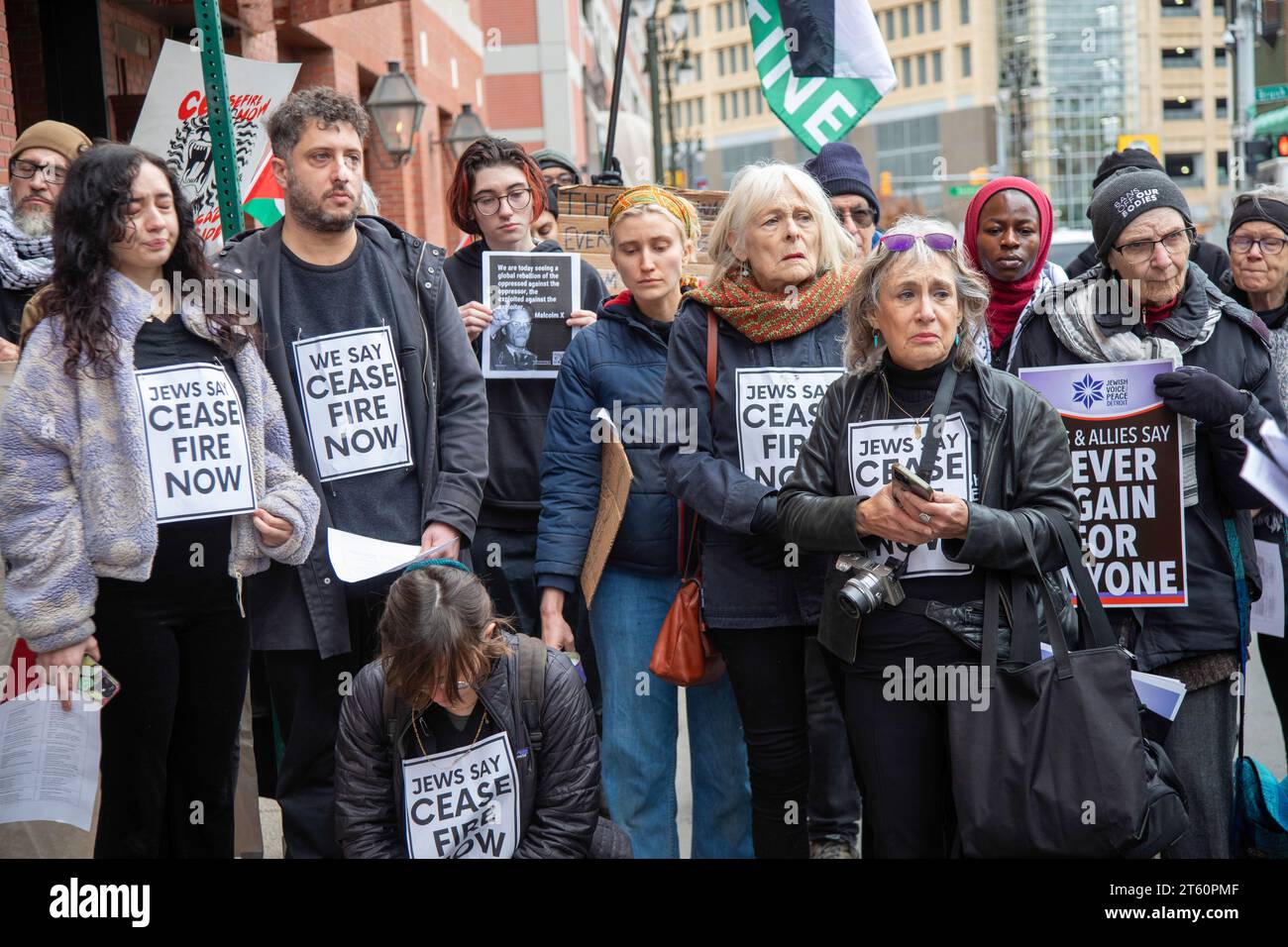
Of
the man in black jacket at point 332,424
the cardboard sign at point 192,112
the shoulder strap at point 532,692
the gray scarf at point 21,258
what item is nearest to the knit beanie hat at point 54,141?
the gray scarf at point 21,258

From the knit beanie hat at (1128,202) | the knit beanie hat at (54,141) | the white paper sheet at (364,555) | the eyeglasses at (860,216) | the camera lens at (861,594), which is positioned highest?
the knit beanie hat at (54,141)

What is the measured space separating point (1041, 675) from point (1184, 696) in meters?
1.02

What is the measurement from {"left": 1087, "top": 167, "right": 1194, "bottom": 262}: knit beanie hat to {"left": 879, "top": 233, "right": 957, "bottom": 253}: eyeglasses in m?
0.76

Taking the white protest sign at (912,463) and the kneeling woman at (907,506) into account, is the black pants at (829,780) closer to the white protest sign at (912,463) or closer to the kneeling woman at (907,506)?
the kneeling woman at (907,506)

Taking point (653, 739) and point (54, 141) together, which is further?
point (54, 141)

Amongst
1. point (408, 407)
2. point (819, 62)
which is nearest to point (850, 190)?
point (819, 62)

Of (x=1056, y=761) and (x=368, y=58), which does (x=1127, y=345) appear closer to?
(x=1056, y=761)

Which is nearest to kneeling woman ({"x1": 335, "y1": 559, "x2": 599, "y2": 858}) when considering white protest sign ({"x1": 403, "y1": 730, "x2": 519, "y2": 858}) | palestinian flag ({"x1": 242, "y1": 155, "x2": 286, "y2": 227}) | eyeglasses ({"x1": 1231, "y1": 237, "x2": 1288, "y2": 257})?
white protest sign ({"x1": 403, "y1": 730, "x2": 519, "y2": 858})

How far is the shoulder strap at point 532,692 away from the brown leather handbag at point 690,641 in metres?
0.49

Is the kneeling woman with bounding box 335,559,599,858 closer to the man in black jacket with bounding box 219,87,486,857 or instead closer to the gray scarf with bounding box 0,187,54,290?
the man in black jacket with bounding box 219,87,486,857

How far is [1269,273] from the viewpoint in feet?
16.1

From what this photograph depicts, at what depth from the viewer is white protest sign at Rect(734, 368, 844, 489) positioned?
12.5 ft

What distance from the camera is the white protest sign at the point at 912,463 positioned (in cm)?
326

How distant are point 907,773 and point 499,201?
268 cm
